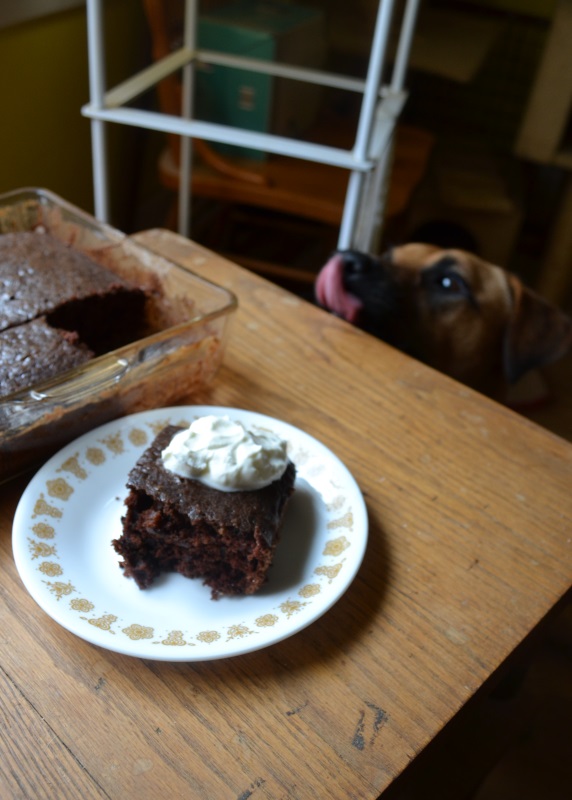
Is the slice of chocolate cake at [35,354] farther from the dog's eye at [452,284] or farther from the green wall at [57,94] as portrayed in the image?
the green wall at [57,94]

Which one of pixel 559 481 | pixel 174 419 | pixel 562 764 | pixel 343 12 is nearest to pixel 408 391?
pixel 559 481

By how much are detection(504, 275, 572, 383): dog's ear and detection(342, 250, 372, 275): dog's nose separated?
298 millimetres

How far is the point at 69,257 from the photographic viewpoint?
96 centimetres

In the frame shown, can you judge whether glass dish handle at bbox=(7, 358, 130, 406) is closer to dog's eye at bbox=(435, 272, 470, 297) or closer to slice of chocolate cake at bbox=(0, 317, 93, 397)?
slice of chocolate cake at bbox=(0, 317, 93, 397)

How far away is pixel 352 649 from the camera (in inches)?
24.5

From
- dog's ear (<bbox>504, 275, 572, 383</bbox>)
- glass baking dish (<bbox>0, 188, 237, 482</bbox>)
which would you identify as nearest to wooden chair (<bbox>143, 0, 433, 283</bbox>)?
dog's ear (<bbox>504, 275, 572, 383</bbox>)

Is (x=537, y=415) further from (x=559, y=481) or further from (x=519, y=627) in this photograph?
(x=519, y=627)

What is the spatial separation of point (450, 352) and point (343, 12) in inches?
55.6

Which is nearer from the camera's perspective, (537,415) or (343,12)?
(537,415)

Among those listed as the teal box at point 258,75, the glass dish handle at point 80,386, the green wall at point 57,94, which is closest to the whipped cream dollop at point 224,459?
the glass dish handle at point 80,386

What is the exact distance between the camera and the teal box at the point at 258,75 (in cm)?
163

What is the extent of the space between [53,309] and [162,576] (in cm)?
38

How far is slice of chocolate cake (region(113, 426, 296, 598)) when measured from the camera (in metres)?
0.64

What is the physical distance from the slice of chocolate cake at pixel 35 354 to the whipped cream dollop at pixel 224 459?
0.18 meters
